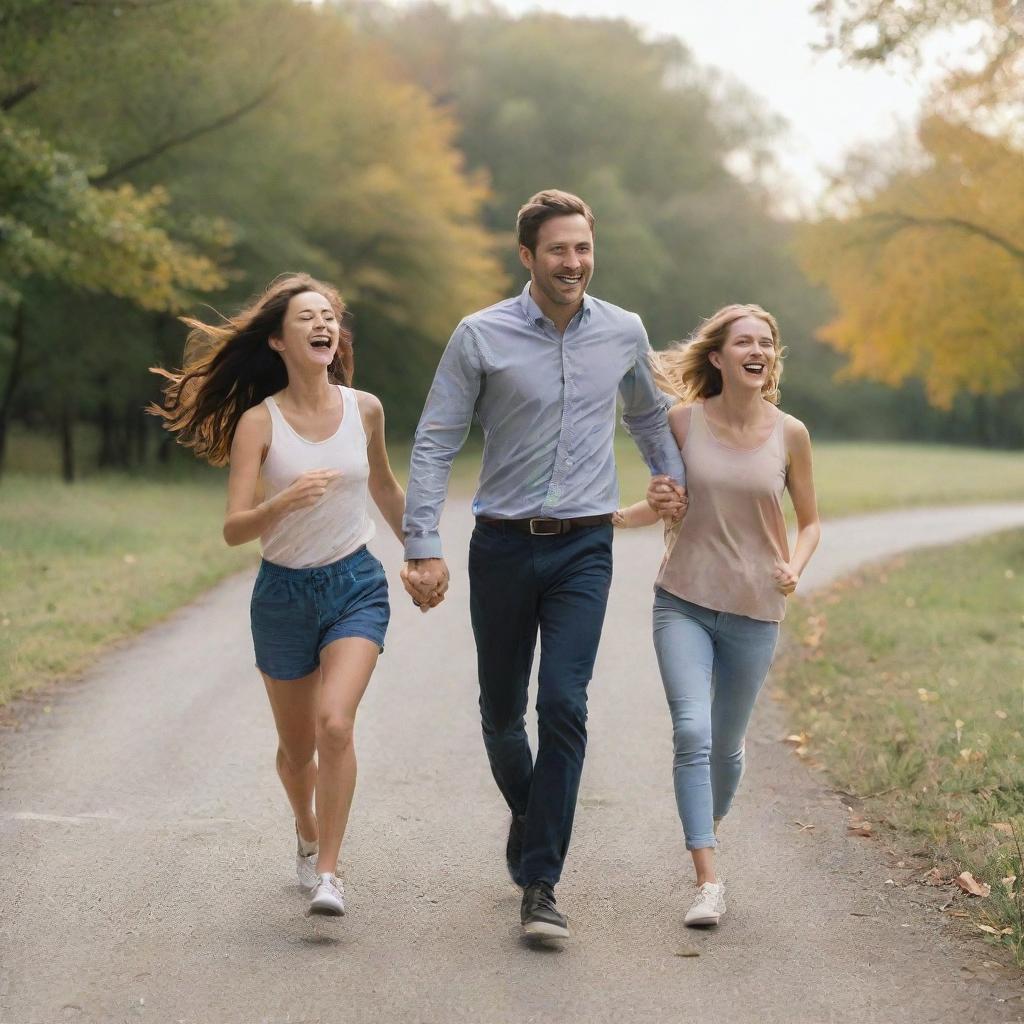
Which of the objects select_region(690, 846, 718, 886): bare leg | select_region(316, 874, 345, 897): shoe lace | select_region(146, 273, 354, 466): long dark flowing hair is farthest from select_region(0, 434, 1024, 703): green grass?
select_region(690, 846, 718, 886): bare leg

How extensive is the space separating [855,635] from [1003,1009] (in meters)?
6.67

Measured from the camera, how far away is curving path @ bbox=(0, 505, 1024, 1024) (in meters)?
4.01

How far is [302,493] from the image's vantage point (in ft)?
14.8

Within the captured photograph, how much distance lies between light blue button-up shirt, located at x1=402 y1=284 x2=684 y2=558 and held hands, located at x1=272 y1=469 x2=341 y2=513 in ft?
1.02

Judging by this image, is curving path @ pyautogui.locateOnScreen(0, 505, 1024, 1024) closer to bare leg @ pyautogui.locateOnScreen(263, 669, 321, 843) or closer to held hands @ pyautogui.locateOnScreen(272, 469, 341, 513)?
bare leg @ pyautogui.locateOnScreen(263, 669, 321, 843)

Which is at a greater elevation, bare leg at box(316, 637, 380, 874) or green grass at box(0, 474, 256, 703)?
bare leg at box(316, 637, 380, 874)

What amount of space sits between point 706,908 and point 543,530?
133 centimetres

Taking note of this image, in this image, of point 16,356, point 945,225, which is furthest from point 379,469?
point 16,356

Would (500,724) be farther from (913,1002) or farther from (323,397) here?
(913,1002)

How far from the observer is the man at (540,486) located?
458cm

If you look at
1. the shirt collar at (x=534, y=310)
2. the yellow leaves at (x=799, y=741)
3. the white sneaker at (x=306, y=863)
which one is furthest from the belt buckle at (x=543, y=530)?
the yellow leaves at (x=799, y=741)

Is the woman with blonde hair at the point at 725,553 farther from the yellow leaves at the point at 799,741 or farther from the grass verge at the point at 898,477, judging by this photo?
the grass verge at the point at 898,477

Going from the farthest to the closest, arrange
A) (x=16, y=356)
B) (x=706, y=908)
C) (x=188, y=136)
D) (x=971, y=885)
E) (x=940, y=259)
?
(x=16, y=356) < (x=188, y=136) < (x=940, y=259) < (x=971, y=885) < (x=706, y=908)

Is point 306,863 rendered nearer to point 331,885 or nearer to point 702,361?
point 331,885
